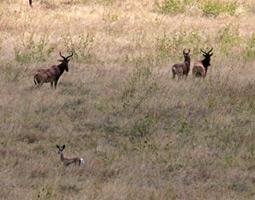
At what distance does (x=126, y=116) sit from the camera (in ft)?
37.4

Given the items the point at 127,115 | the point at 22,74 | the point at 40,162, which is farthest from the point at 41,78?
the point at 40,162

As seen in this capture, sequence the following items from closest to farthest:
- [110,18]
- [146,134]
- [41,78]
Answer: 1. [146,134]
2. [41,78]
3. [110,18]

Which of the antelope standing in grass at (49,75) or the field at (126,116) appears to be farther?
the antelope standing in grass at (49,75)

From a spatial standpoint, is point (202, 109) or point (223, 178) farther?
point (202, 109)

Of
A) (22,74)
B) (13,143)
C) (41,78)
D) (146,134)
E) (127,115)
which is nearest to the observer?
(13,143)

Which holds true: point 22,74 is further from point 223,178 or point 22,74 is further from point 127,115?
point 223,178

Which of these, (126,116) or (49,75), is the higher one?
(49,75)

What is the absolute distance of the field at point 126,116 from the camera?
8.51 metres

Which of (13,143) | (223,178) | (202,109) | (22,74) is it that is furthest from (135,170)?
(22,74)

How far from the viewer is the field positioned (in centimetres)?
851

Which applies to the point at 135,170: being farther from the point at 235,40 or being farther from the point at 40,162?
the point at 235,40

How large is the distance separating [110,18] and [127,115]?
10.6 m

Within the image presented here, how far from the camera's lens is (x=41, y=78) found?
42.1ft

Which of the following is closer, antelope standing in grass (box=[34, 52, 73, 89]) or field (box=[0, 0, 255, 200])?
field (box=[0, 0, 255, 200])
